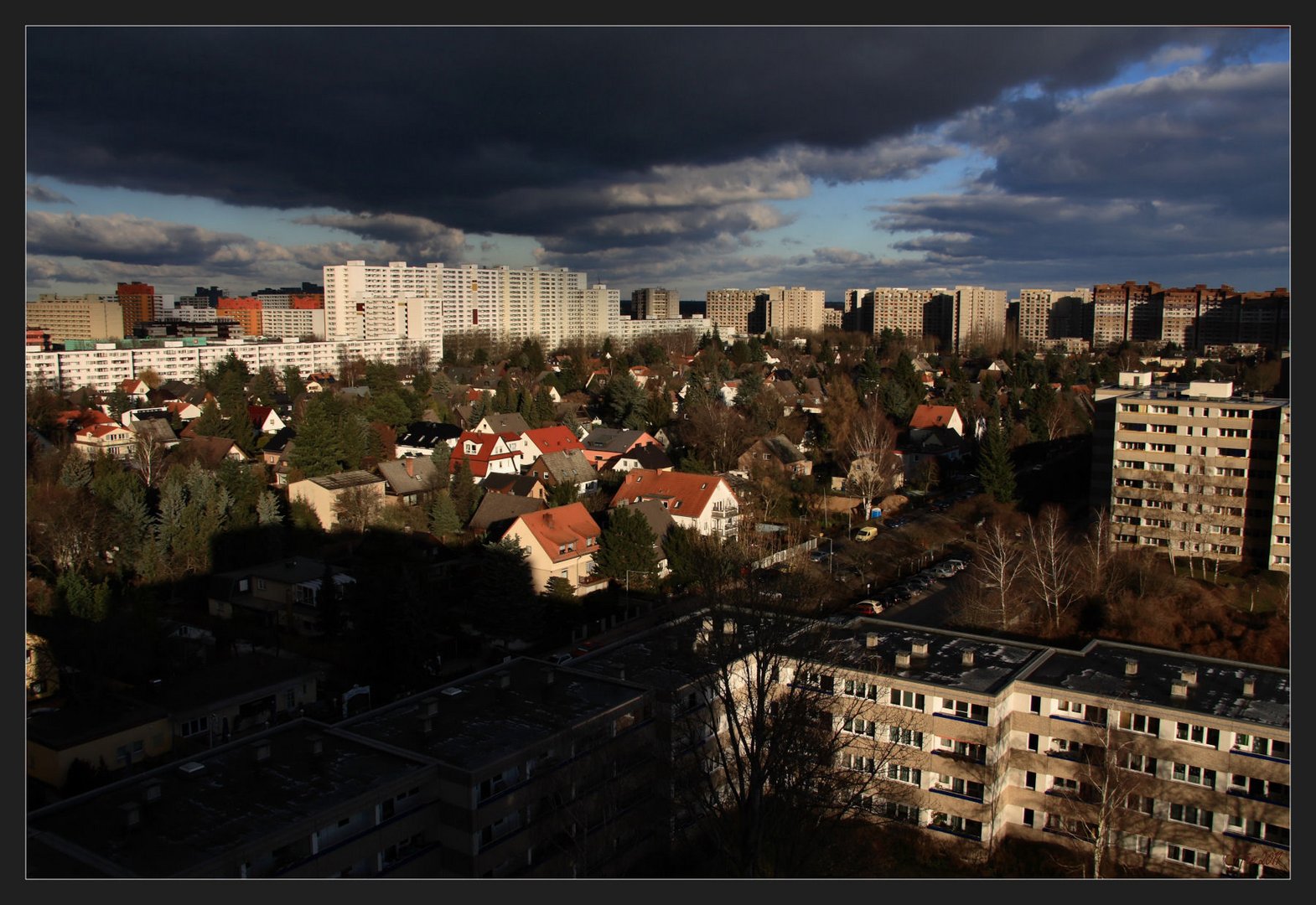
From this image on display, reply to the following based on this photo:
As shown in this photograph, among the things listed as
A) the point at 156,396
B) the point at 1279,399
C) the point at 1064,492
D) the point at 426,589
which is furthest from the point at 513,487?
the point at 156,396

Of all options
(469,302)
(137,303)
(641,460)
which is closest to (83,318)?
(137,303)

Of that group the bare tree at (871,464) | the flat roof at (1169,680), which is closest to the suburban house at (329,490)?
the bare tree at (871,464)

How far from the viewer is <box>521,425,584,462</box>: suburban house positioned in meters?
16.6

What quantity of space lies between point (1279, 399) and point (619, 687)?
10174mm

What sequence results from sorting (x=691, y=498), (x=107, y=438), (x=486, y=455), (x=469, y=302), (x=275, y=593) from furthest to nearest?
(x=469, y=302), (x=107, y=438), (x=486, y=455), (x=691, y=498), (x=275, y=593)

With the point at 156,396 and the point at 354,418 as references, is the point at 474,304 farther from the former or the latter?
the point at 354,418

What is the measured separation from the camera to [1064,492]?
13992 mm

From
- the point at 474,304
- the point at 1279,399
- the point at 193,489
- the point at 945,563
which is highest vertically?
the point at 474,304

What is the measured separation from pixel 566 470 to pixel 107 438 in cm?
804

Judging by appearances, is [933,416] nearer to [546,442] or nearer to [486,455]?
[546,442]

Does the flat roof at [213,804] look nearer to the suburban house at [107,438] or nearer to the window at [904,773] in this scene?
the window at [904,773]

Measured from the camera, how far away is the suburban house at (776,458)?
1527cm

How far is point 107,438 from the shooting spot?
1600cm

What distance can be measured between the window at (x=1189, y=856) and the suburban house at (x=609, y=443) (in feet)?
39.0
